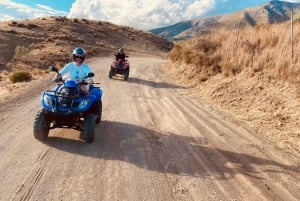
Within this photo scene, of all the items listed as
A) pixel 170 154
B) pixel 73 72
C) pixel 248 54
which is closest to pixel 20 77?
pixel 73 72

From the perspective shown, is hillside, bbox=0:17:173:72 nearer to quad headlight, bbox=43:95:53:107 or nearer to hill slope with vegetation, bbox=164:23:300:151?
hill slope with vegetation, bbox=164:23:300:151

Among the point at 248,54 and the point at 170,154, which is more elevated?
the point at 248,54

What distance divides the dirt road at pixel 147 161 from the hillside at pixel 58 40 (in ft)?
66.6

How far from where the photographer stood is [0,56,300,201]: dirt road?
17.5 feet

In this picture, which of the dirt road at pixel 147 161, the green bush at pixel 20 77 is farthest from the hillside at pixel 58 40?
the dirt road at pixel 147 161

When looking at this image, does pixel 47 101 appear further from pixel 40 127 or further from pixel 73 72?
pixel 73 72

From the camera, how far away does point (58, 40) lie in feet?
138

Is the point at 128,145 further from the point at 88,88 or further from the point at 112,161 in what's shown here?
the point at 88,88

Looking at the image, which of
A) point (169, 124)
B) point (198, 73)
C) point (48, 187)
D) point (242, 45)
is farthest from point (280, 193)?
point (198, 73)

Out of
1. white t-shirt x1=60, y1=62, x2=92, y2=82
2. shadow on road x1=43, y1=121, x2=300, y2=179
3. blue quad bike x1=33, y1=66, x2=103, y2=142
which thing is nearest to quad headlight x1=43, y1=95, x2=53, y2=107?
blue quad bike x1=33, y1=66, x2=103, y2=142

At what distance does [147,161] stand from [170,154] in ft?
2.20

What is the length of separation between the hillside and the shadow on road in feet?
70.1

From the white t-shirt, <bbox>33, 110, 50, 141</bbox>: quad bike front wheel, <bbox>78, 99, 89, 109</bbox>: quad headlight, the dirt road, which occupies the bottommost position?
the dirt road

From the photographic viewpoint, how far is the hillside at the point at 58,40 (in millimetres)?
31228
